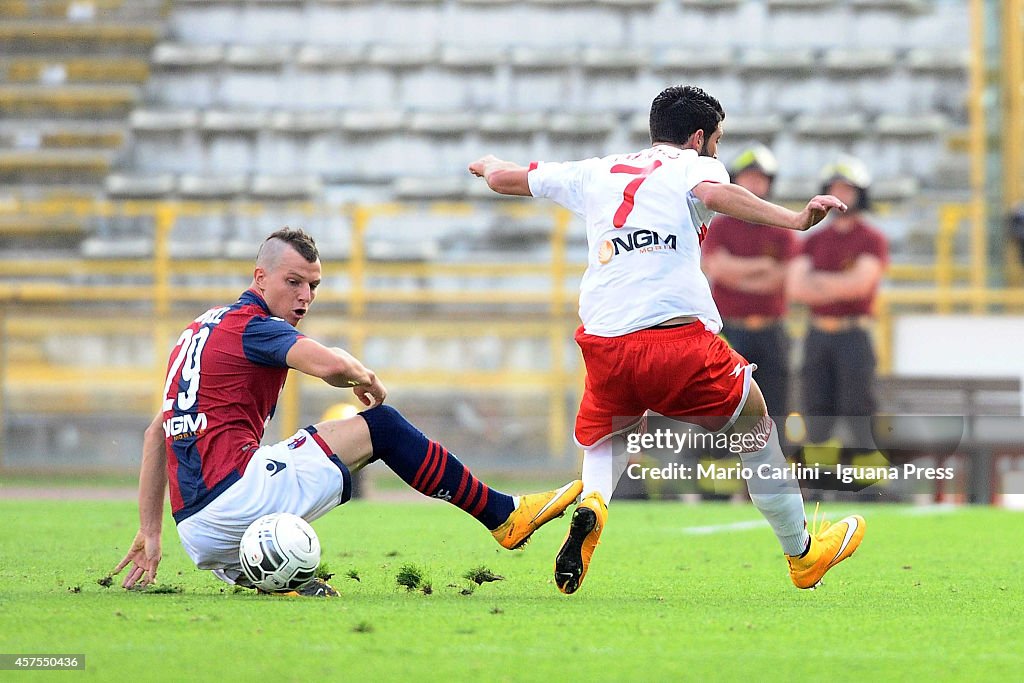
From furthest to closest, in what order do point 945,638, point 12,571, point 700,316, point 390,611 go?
point 12,571 < point 700,316 < point 390,611 < point 945,638

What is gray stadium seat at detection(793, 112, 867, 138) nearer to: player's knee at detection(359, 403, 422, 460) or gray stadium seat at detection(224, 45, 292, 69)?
gray stadium seat at detection(224, 45, 292, 69)

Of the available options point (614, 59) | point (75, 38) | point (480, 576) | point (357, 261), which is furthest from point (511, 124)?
point (480, 576)

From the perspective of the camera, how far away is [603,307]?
211 inches

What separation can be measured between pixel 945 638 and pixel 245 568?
7.03 ft

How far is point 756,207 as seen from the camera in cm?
498

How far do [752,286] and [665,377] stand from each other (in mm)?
5607

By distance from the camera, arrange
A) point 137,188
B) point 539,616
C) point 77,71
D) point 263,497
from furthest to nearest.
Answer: point 77,71, point 137,188, point 263,497, point 539,616

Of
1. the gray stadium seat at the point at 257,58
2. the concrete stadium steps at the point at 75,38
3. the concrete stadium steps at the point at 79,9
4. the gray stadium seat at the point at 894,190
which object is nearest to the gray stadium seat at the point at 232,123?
the gray stadium seat at the point at 257,58

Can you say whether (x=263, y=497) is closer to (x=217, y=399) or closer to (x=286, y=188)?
(x=217, y=399)

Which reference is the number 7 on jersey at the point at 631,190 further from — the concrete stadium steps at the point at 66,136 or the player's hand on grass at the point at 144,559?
the concrete stadium steps at the point at 66,136

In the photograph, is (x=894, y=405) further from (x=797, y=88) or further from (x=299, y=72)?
(x=299, y=72)

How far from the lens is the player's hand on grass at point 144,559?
16.5ft

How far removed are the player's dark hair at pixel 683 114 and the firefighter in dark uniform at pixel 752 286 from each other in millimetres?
5206

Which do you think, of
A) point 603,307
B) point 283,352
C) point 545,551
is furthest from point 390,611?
point 545,551
